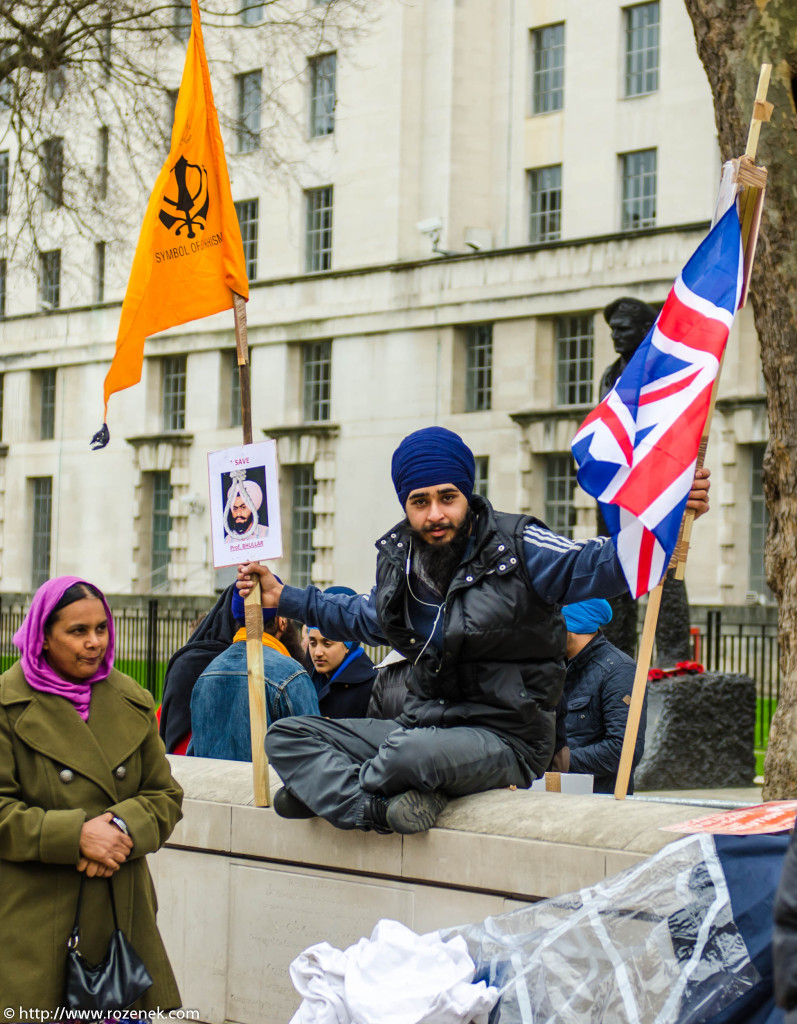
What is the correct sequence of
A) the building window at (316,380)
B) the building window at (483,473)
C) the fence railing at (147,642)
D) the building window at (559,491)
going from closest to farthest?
the fence railing at (147,642) < the building window at (559,491) < the building window at (483,473) < the building window at (316,380)

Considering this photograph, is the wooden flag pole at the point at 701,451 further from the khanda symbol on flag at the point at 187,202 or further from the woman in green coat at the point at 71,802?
the khanda symbol on flag at the point at 187,202

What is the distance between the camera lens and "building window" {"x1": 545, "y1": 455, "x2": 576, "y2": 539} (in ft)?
107

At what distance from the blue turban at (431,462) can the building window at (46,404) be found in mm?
40273

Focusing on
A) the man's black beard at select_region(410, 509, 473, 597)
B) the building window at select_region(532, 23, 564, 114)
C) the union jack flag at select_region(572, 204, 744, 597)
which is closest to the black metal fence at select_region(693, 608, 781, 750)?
the union jack flag at select_region(572, 204, 744, 597)

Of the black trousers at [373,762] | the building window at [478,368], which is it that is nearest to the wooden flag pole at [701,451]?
the black trousers at [373,762]

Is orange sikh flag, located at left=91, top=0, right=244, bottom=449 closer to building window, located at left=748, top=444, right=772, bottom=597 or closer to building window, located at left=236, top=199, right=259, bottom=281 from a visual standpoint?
building window, located at left=748, top=444, right=772, bottom=597

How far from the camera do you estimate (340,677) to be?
6.62 m

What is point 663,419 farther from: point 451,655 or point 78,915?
point 78,915

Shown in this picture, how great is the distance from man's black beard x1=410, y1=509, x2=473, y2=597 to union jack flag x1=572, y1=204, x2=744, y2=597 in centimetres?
47

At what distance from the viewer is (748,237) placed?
202 inches

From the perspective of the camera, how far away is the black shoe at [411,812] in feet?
15.1

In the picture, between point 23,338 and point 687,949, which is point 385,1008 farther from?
point 23,338

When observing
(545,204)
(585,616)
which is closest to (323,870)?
(585,616)

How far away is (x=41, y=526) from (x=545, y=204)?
19895mm
